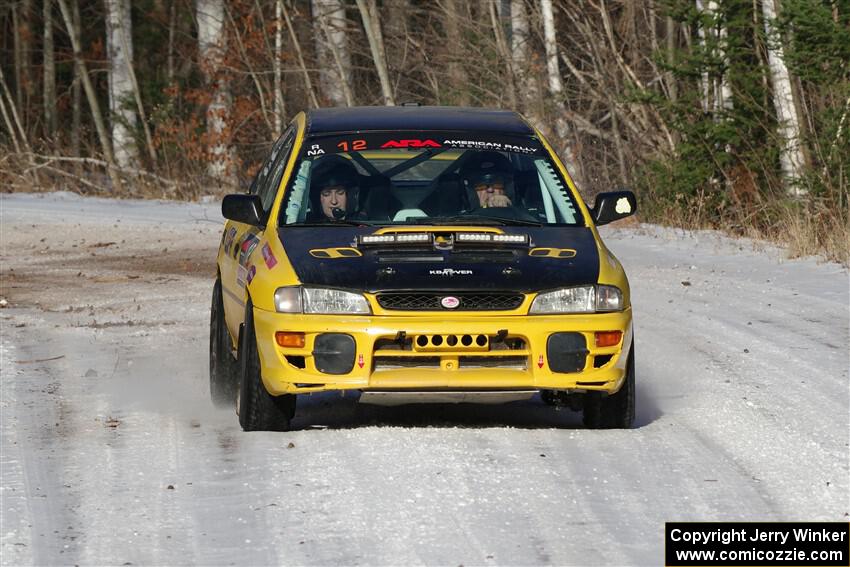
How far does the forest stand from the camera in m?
19.2

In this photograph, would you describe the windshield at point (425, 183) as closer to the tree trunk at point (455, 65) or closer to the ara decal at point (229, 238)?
the ara decal at point (229, 238)

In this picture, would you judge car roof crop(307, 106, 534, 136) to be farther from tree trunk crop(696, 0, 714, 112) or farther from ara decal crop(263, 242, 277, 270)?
tree trunk crop(696, 0, 714, 112)

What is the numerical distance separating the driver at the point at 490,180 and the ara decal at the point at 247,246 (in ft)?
3.64

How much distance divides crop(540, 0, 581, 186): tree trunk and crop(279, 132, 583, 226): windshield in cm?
1579

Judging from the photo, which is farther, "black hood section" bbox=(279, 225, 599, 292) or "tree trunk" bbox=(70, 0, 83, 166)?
"tree trunk" bbox=(70, 0, 83, 166)

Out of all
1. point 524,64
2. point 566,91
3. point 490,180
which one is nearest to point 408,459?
point 490,180

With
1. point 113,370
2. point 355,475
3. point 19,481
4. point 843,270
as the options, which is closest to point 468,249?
point 355,475

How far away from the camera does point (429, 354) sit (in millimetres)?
7641

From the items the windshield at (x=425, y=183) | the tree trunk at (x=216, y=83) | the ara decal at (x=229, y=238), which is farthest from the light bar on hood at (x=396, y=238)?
the tree trunk at (x=216, y=83)

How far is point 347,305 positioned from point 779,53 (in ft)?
43.2

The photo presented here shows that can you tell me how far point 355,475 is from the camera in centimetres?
704

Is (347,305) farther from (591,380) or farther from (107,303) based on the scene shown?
(107,303)

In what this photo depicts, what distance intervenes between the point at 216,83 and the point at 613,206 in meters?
24.6

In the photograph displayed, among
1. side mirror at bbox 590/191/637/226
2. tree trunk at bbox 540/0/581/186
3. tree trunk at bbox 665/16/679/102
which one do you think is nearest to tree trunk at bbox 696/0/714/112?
tree trunk at bbox 665/16/679/102
